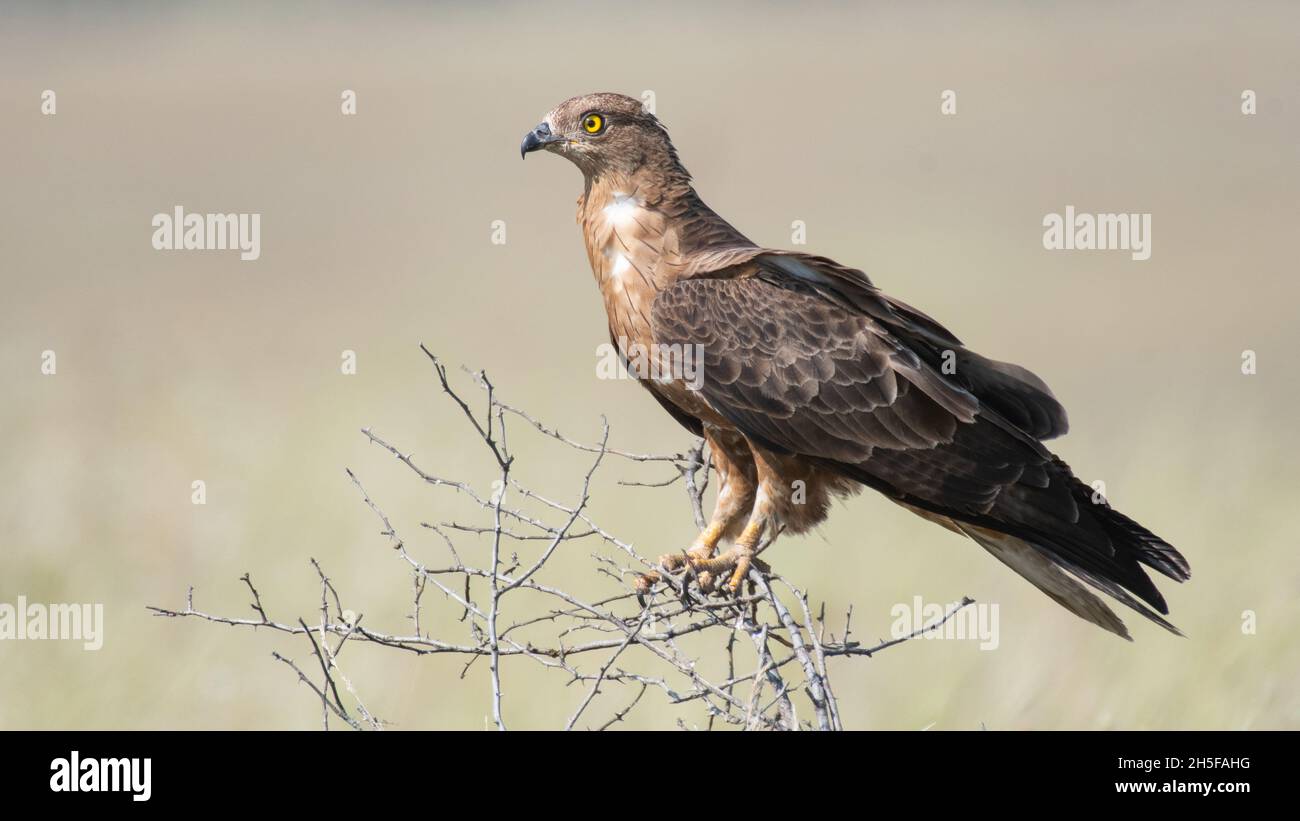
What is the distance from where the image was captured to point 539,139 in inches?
279

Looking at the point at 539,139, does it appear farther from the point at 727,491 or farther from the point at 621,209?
the point at 727,491

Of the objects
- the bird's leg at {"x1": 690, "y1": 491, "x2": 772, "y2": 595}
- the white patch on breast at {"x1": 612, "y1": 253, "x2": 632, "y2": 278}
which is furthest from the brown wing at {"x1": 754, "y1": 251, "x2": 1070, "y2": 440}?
the bird's leg at {"x1": 690, "y1": 491, "x2": 772, "y2": 595}

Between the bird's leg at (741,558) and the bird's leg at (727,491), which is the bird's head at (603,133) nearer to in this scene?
the bird's leg at (727,491)

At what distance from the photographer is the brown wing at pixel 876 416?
21.1ft

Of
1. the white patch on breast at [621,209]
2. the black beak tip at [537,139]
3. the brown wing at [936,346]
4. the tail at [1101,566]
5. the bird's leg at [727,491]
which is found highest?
the black beak tip at [537,139]

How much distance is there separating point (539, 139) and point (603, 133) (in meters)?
0.27

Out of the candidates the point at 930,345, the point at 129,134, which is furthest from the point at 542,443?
the point at 129,134

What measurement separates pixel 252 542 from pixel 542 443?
2.31 metres

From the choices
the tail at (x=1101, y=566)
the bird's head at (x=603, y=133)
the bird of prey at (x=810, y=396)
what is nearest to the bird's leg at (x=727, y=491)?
the bird of prey at (x=810, y=396)

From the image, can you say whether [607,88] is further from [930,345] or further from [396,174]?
[930,345]

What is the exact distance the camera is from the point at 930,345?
690 centimetres

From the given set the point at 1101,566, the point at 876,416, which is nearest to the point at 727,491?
the point at 876,416

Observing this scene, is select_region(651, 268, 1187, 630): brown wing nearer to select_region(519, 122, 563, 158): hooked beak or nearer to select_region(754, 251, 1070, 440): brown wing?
select_region(754, 251, 1070, 440): brown wing

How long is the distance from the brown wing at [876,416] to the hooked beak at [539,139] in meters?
0.84
